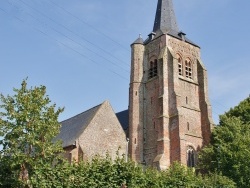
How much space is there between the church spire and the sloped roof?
14361 mm

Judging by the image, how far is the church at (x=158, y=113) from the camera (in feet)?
109

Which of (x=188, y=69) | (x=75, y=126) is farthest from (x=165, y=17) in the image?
(x=75, y=126)

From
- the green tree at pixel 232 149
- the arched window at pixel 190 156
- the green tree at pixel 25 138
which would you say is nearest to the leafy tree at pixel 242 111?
the green tree at pixel 232 149

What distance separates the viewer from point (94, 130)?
3238cm

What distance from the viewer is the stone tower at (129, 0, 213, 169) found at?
36719mm

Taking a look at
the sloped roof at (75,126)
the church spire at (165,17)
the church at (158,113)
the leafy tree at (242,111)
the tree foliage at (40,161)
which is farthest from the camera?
the church spire at (165,17)

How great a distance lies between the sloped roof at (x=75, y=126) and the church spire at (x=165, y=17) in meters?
14.4

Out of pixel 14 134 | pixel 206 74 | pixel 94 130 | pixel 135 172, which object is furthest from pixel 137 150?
pixel 14 134

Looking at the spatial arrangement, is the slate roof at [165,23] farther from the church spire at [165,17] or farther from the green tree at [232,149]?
the green tree at [232,149]

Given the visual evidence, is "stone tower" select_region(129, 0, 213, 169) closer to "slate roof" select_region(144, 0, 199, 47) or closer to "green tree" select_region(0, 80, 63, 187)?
"slate roof" select_region(144, 0, 199, 47)

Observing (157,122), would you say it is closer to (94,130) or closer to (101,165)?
(94,130)

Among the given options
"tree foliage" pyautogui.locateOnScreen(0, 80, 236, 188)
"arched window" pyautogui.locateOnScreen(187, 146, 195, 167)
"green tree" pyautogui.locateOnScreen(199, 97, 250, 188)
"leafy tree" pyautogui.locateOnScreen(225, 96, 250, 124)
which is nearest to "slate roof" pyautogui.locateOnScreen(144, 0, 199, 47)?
"leafy tree" pyautogui.locateOnScreen(225, 96, 250, 124)

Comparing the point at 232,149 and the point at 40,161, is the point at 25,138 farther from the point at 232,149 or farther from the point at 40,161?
the point at 232,149

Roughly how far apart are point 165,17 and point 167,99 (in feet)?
37.5
